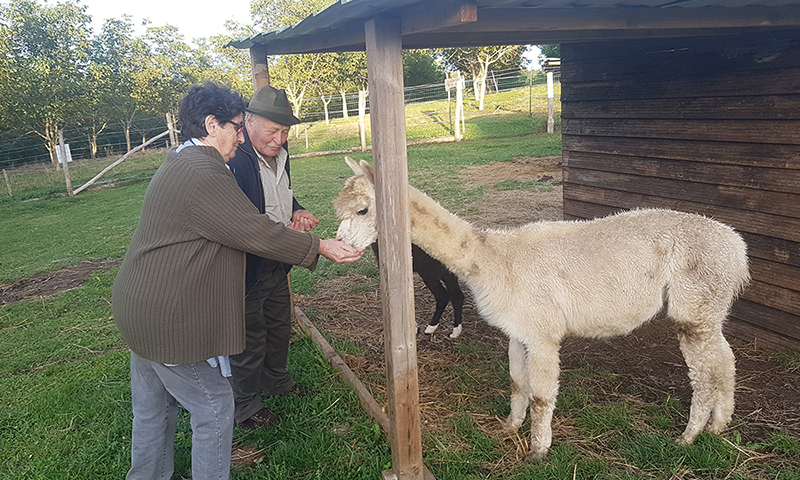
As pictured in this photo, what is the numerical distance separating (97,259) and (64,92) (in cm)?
1707

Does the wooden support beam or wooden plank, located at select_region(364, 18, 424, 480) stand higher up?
the wooden support beam

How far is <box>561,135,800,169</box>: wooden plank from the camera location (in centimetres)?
408

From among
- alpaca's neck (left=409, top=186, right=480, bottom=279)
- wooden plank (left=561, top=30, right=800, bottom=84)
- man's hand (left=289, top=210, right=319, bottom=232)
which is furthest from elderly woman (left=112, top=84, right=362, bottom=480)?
wooden plank (left=561, top=30, right=800, bottom=84)

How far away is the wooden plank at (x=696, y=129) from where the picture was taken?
13.3ft

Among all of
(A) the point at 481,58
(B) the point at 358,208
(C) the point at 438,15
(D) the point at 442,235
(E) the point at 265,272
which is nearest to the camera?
(C) the point at 438,15

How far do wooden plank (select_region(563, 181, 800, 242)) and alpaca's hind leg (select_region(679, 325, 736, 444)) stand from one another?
4.86ft

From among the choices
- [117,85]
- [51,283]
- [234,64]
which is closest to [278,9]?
[234,64]

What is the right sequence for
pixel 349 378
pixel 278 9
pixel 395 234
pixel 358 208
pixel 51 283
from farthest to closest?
pixel 278 9 < pixel 51 283 < pixel 349 378 < pixel 358 208 < pixel 395 234

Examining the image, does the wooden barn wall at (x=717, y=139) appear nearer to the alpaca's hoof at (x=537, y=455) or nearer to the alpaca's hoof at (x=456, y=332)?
the alpaca's hoof at (x=456, y=332)

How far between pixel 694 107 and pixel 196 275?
4.39 meters

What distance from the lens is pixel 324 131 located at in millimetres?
26953

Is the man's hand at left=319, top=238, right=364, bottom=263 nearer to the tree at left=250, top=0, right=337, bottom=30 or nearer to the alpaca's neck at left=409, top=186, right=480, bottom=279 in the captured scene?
the alpaca's neck at left=409, top=186, right=480, bottom=279

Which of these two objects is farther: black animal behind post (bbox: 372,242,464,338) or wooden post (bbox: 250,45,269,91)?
black animal behind post (bbox: 372,242,464,338)

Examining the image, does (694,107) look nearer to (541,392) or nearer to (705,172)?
(705,172)
